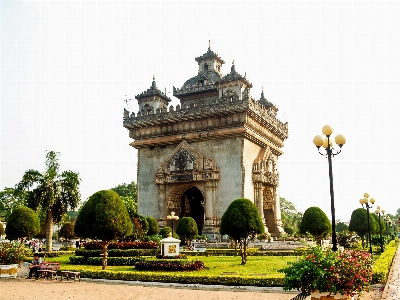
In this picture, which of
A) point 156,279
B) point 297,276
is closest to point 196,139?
point 156,279

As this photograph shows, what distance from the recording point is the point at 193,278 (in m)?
14.7

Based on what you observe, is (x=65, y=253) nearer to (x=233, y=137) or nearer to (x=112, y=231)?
(x=112, y=231)

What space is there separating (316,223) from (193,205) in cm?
2108

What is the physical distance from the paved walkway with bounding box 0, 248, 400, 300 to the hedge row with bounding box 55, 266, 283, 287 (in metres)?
0.27

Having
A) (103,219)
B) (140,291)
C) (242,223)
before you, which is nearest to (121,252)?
(103,219)

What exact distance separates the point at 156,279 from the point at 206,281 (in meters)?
2.00

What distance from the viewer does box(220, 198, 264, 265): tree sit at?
817 inches

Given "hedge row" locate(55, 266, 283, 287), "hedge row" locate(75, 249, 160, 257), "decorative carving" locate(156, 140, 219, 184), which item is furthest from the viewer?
"decorative carving" locate(156, 140, 219, 184)

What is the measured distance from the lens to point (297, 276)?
29.3 ft

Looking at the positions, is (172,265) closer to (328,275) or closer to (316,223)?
(316,223)

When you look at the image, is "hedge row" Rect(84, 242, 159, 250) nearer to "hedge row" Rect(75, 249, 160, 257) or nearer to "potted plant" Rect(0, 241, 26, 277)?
"hedge row" Rect(75, 249, 160, 257)

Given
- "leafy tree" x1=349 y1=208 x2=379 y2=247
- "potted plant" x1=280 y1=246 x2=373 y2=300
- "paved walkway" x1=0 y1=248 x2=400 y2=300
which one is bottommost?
"paved walkway" x1=0 y1=248 x2=400 y2=300

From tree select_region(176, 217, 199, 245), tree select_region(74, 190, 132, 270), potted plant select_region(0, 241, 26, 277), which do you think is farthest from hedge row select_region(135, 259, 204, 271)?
tree select_region(176, 217, 199, 245)

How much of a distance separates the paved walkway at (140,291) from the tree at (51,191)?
48.2 ft
